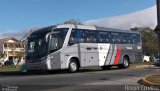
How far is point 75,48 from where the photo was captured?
2833 cm

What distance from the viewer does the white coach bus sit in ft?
87.5

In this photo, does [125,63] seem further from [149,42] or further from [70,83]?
[149,42]

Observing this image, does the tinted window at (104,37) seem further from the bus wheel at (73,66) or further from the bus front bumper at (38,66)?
the bus front bumper at (38,66)

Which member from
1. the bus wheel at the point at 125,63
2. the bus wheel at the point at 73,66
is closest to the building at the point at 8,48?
the bus wheel at the point at 125,63

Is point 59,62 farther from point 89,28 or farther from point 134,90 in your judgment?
point 134,90

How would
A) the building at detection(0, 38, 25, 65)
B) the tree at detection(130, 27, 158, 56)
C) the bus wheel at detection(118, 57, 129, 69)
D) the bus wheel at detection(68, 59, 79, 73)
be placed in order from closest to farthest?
the bus wheel at detection(68, 59, 79, 73) < the bus wheel at detection(118, 57, 129, 69) < the building at detection(0, 38, 25, 65) < the tree at detection(130, 27, 158, 56)

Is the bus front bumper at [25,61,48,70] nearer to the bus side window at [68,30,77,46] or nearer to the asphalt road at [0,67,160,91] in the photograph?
the bus side window at [68,30,77,46]

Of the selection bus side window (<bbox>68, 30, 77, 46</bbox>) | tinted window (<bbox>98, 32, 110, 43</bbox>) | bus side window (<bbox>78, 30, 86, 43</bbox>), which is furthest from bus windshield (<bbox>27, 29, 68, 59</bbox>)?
tinted window (<bbox>98, 32, 110, 43</bbox>)

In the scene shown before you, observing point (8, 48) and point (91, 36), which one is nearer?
point (91, 36)

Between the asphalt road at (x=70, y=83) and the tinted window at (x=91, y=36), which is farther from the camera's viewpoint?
the tinted window at (x=91, y=36)

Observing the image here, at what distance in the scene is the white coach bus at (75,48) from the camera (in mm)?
26656

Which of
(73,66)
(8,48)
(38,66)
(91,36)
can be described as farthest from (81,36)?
(8,48)

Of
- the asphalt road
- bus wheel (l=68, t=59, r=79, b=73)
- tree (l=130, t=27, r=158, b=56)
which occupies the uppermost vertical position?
tree (l=130, t=27, r=158, b=56)

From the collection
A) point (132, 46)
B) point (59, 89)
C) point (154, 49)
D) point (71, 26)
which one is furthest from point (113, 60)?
point (154, 49)
